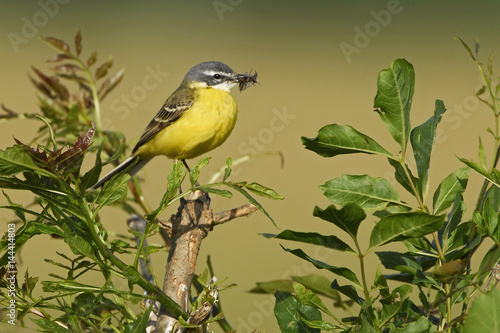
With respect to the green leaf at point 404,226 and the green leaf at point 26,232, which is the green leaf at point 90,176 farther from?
the green leaf at point 404,226

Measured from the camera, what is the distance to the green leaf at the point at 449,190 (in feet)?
3.34

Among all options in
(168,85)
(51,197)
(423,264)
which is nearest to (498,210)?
(423,264)

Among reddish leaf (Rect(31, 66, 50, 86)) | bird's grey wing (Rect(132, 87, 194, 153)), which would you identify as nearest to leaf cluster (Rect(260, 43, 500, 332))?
reddish leaf (Rect(31, 66, 50, 86))

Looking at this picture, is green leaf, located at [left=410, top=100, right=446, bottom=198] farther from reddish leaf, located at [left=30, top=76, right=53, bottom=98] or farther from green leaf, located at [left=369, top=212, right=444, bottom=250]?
reddish leaf, located at [left=30, top=76, right=53, bottom=98]

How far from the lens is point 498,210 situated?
1.03 m

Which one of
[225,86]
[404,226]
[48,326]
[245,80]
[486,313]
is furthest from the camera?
[225,86]

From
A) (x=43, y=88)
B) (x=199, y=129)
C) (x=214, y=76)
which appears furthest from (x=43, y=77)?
(x=214, y=76)

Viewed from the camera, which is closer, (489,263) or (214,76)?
(489,263)

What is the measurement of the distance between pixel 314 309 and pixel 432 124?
0.37m

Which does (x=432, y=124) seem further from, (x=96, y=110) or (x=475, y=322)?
(x=96, y=110)

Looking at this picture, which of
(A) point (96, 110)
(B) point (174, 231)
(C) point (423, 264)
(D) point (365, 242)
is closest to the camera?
(C) point (423, 264)

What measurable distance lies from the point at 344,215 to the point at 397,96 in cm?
25

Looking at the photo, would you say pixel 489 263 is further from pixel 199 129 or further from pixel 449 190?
pixel 199 129

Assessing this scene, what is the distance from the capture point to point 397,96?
974 mm
